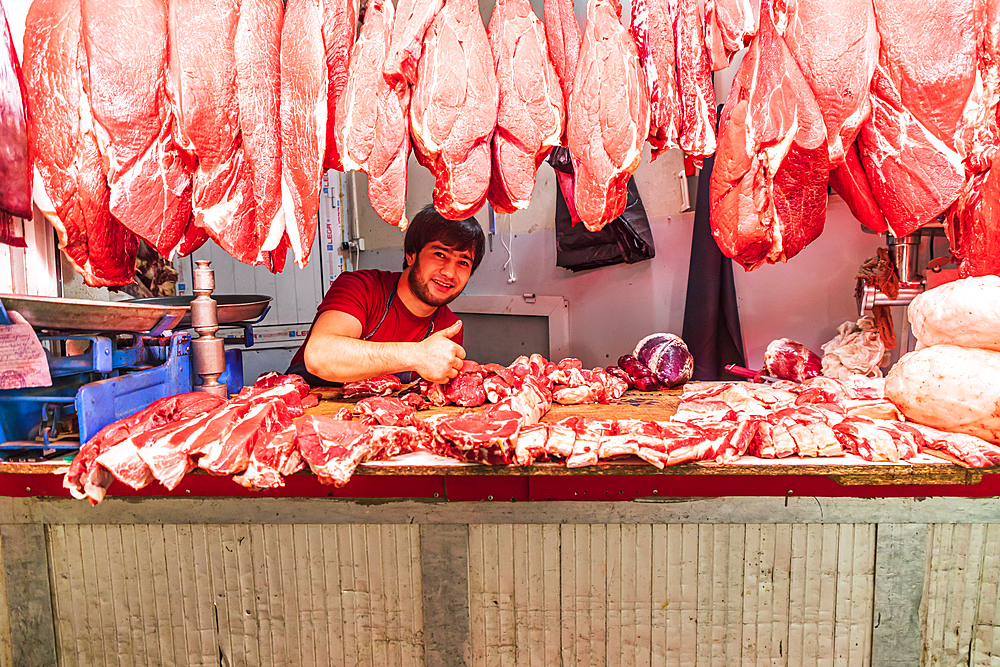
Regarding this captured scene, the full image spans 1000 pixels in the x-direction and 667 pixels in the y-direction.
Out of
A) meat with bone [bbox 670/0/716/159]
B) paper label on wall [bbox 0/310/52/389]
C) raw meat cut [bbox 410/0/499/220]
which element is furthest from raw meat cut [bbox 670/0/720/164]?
paper label on wall [bbox 0/310/52/389]

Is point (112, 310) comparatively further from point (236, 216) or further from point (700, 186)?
point (700, 186)

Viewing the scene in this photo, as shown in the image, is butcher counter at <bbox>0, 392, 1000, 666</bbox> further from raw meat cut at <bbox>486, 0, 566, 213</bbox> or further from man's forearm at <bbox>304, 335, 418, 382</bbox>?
raw meat cut at <bbox>486, 0, 566, 213</bbox>

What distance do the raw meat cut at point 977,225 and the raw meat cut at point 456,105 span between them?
1.51m

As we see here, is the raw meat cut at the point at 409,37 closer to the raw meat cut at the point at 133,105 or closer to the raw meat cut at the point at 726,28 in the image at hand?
the raw meat cut at the point at 133,105

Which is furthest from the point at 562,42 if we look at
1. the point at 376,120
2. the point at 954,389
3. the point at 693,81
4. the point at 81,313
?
the point at 81,313

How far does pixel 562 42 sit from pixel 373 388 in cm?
174

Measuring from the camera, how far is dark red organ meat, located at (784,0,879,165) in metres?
1.64

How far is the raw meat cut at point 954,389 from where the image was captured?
1645 mm

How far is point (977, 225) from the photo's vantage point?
1.77m

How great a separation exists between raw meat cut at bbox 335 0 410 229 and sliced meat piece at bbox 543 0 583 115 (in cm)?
50

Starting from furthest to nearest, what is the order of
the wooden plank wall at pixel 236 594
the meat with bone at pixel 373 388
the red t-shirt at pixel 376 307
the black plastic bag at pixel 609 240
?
1. the black plastic bag at pixel 609 240
2. the red t-shirt at pixel 376 307
3. the meat with bone at pixel 373 388
4. the wooden plank wall at pixel 236 594

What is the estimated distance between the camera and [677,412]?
223 centimetres

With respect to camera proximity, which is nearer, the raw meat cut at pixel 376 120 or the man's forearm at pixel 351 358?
the raw meat cut at pixel 376 120

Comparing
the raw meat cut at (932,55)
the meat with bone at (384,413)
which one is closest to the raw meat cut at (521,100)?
the meat with bone at (384,413)
